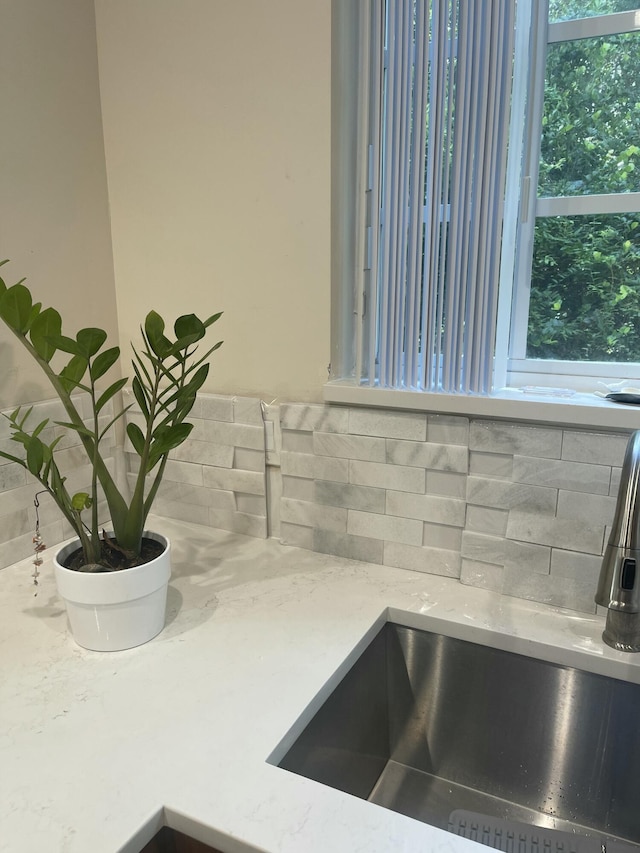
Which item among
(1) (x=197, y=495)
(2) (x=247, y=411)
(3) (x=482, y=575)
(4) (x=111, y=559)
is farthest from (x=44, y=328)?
(3) (x=482, y=575)

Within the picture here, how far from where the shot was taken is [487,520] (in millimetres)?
1033

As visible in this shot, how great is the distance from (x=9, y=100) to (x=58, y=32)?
188mm

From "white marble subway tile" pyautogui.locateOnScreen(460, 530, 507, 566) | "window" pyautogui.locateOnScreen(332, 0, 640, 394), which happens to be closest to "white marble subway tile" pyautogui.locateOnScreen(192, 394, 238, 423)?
"window" pyautogui.locateOnScreen(332, 0, 640, 394)

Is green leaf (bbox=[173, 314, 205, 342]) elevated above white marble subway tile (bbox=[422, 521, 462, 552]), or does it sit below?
above

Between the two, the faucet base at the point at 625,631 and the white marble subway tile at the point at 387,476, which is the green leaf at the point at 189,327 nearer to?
the white marble subway tile at the point at 387,476

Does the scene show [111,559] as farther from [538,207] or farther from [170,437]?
[538,207]

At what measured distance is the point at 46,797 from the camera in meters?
0.64

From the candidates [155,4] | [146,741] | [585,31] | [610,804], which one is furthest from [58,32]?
[610,804]

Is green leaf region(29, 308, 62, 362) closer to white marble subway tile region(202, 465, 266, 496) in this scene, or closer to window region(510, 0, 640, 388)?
white marble subway tile region(202, 465, 266, 496)

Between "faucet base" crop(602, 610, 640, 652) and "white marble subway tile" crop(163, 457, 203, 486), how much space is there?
0.81m

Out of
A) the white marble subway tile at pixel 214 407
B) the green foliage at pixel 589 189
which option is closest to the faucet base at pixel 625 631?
the green foliage at pixel 589 189

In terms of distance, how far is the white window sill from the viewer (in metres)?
0.91

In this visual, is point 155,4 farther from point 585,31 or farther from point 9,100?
point 585,31

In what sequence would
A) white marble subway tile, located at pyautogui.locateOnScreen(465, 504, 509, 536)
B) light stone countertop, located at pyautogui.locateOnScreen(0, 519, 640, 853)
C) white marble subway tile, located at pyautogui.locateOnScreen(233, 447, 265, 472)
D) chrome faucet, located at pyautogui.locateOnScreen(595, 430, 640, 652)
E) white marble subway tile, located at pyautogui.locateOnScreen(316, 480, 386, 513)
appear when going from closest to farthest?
light stone countertop, located at pyautogui.locateOnScreen(0, 519, 640, 853)
chrome faucet, located at pyautogui.locateOnScreen(595, 430, 640, 652)
white marble subway tile, located at pyautogui.locateOnScreen(465, 504, 509, 536)
white marble subway tile, located at pyautogui.locateOnScreen(316, 480, 386, 513)
white marble subway tile, located at pyautogui.locateOnScreen(233, 447, 265, 472)
